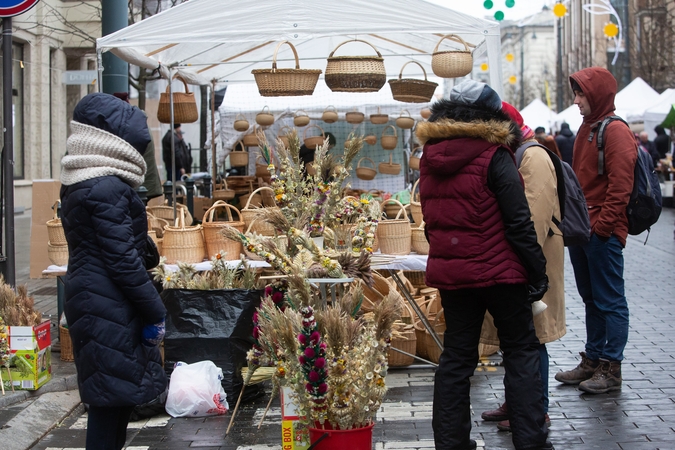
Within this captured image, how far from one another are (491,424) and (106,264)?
260 centimetres

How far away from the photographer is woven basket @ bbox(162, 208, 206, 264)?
20.6 ft

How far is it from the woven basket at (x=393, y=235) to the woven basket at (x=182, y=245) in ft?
4.63

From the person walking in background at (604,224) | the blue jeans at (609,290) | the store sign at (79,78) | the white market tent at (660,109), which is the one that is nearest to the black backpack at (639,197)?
the person walking in background at (604,224)

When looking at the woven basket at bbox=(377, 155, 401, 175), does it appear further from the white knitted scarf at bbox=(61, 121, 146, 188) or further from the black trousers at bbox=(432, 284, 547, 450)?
the white knitted scarf at bbox=(61, 121, 146, 188)

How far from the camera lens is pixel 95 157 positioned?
3.58 meters

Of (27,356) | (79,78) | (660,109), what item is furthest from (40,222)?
(660,109)

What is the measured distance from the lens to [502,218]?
404 centimetres

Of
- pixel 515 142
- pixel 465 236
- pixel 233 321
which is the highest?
pixel 515 142

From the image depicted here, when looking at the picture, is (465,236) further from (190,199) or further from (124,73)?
(190,199)

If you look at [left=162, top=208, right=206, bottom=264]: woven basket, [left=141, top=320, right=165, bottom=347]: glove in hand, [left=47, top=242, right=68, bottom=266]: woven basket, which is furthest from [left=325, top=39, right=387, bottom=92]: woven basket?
[left=141, top=320, right=165, bottom=347]: glove in hand

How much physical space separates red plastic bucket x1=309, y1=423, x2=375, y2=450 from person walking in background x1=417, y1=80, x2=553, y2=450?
0.42m

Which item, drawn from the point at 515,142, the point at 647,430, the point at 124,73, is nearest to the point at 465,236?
the point at 515,142

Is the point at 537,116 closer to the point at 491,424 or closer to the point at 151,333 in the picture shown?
the point at 491,424

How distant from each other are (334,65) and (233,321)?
285 centimetres
